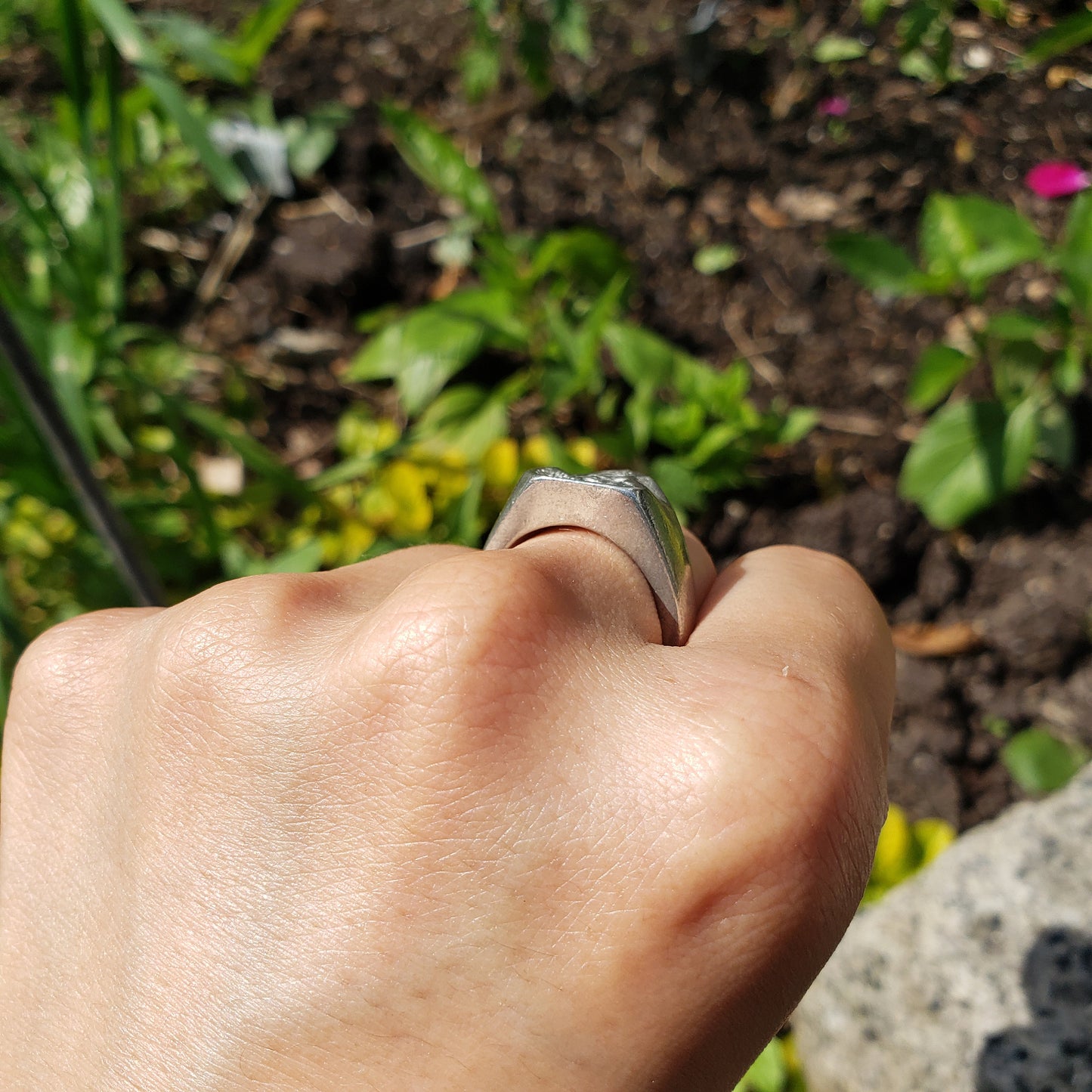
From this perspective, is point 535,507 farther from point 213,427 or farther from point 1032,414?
point 1032,414

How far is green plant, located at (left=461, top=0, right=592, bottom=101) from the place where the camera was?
2.33m

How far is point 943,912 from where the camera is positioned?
160 centimetres

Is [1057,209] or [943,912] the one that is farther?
[1057,209]

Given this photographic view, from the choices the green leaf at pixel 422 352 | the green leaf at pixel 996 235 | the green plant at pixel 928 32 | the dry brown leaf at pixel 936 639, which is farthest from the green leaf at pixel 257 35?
the dry brown leaf at pixel 936 639

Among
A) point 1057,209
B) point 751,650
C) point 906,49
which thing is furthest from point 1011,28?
point 751,650

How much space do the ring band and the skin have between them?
25 millimetres

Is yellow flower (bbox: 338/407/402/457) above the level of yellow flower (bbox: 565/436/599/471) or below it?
above

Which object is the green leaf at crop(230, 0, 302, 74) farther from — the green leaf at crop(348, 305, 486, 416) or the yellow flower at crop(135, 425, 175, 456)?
the yellow flower at crop(135, 425, 175, 456)

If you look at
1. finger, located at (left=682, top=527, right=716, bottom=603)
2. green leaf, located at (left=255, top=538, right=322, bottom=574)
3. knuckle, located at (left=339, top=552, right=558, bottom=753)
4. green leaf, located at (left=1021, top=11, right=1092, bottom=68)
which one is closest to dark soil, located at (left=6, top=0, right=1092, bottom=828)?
green leaf, located at (left=1021, top=11, right=1092, bottom=68)

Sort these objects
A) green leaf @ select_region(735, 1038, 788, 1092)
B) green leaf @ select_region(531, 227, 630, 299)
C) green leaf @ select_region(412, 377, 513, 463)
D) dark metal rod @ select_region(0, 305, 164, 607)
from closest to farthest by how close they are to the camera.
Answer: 1. dark metal rod @ select_region(0, 305, 164, 607)
2. green leaf @ select_region(735, 1038, 788, 1092)
3. green leaf @ select_region(531, 227, 630, 299)
4. green leaf @ select_region(412, 377, 513, 463)

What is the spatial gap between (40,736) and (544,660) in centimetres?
56

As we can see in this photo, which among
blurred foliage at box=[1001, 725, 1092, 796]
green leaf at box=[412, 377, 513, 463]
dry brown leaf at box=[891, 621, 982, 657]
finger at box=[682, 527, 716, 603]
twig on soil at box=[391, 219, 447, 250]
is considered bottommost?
blurred foliage at box=[1001, 725, 1092, 796]

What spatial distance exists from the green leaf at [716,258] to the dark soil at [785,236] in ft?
0.10

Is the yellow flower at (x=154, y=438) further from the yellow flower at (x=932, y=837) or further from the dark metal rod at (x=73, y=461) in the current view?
the yellow flower at (x=932, y=837)
